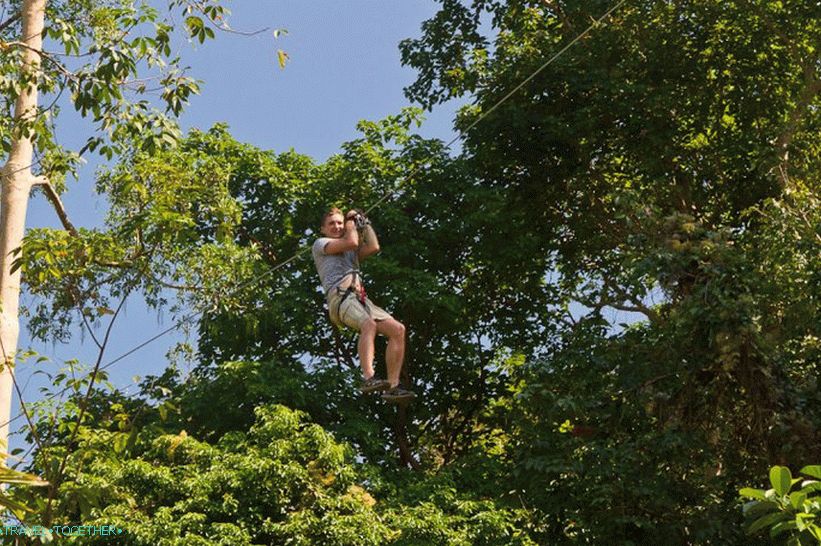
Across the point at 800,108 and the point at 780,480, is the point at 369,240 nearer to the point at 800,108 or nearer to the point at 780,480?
the point at 780,480

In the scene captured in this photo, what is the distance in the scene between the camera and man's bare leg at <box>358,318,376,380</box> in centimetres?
608

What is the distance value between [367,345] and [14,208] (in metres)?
3.70

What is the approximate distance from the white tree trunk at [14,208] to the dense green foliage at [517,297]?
0.25 meters

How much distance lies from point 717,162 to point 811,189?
1.91m

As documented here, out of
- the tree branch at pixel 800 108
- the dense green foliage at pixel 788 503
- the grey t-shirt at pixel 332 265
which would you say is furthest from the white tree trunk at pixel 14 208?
the tree branch at pixel 800 108

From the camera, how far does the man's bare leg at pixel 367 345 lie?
6.08 metres

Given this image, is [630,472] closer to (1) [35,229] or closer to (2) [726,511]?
(2) [726,511]

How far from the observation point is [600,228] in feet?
43.5

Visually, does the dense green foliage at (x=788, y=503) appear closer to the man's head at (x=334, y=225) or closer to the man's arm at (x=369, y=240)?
the man's arm at (x=369, y=240)

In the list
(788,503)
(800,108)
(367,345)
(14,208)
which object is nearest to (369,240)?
(367,345)

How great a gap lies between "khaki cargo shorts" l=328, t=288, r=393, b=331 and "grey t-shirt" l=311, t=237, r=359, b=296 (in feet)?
0.19

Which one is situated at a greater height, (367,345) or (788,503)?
(367,345)

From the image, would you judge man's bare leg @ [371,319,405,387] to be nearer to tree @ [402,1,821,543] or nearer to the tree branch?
tree @ [402,1,821,543]

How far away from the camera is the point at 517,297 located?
13.6 m
